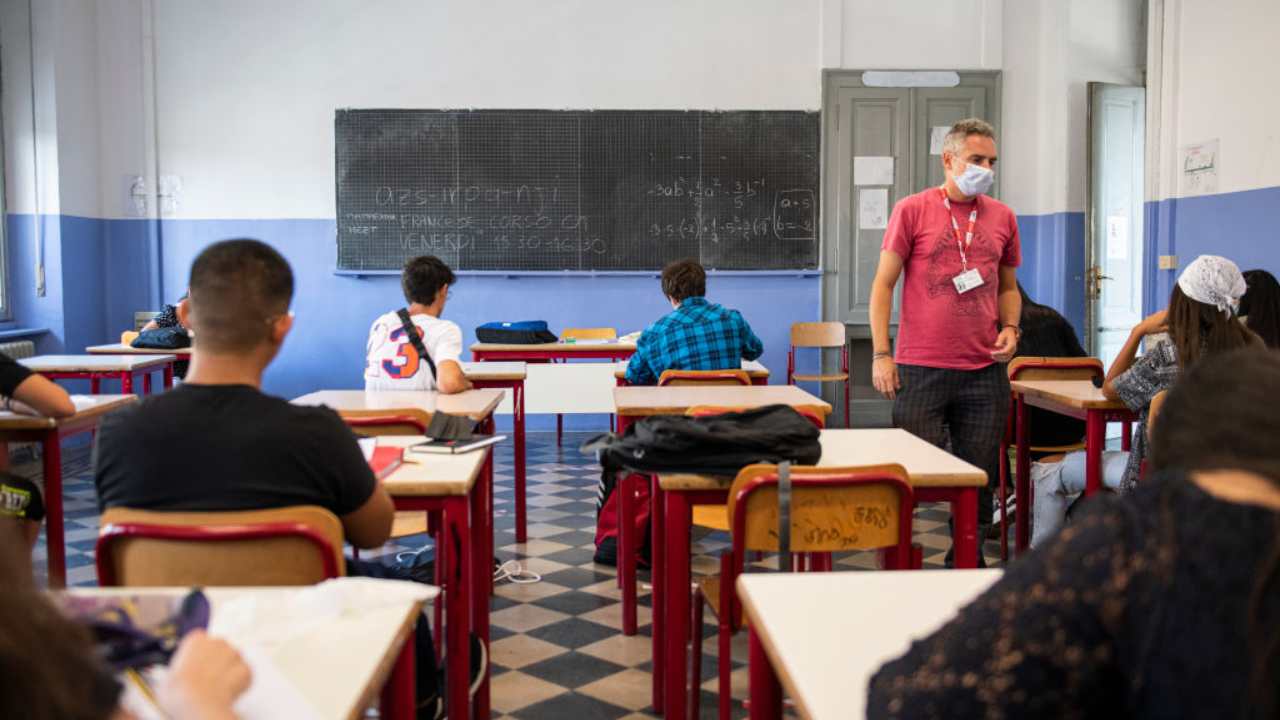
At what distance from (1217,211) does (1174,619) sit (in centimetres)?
548

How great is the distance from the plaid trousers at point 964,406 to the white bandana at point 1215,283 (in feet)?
2.35

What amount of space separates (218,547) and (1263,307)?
3.08 metres

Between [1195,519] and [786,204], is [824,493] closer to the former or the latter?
[1195,519]

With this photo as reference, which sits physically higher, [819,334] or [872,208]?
[872,208]

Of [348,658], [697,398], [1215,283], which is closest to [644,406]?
[697,398]

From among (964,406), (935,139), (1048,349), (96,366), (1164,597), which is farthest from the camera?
(935,139)

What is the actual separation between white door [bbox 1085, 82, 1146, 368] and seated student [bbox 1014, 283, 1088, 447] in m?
2.77

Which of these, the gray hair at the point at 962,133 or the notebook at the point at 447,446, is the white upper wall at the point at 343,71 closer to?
the gray hair at the point at 962,133

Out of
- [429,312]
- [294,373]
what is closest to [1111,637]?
[429,312]

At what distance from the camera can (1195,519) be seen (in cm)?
76

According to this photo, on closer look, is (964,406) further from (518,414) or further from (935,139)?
(935,139)

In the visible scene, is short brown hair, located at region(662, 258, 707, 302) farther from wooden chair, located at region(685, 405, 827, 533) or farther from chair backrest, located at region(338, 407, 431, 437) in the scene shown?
chair backrest, located at region(338, 407, 431, 437)

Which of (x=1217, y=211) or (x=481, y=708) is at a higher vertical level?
(x=1217, y=211)

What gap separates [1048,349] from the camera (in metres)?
4.58
